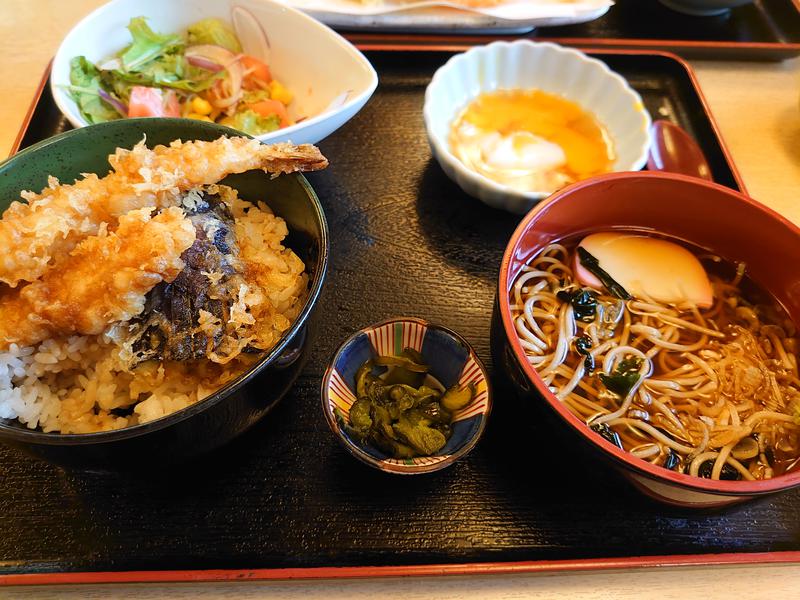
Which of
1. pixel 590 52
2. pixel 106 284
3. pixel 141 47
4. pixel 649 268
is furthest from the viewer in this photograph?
pixel 590 52

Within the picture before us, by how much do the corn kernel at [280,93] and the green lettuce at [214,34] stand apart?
0.22 meters

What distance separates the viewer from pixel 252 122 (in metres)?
1.92

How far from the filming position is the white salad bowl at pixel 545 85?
1826 millimetres

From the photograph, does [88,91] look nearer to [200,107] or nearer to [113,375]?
[200,107]

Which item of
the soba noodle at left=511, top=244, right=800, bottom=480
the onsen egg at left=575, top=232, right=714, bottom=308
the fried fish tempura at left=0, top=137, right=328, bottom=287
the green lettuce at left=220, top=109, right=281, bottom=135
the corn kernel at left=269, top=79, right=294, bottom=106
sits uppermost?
the fried fish tempura at left=0, top=137, right=328, bottom=287

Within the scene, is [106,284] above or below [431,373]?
above

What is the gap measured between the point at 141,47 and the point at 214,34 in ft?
0.86

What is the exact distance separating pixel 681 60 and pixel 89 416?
2.30m

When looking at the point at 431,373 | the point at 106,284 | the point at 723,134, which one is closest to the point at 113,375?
the point at 106,284

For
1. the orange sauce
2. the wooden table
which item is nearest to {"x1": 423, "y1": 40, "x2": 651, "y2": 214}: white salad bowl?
the orange sauce

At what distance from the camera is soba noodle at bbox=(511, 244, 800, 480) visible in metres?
1.21

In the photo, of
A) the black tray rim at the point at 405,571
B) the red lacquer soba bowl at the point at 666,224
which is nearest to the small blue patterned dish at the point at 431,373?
the red lacquer soba bowl at the point at 666,224

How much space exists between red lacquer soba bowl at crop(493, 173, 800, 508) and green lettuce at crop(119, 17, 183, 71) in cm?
155

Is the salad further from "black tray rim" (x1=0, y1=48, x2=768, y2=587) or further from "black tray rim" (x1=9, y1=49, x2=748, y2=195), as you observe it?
"black tray rim" (x1=0, y1=48, x2=768, y2=587)
